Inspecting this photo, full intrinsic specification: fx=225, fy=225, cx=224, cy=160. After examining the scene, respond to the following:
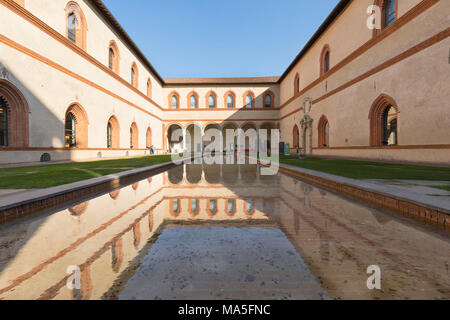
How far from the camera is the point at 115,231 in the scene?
270cm

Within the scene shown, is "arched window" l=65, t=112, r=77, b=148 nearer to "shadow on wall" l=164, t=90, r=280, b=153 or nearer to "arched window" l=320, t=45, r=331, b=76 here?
"shadow on wall" l=164, t=90, r=280, b=153

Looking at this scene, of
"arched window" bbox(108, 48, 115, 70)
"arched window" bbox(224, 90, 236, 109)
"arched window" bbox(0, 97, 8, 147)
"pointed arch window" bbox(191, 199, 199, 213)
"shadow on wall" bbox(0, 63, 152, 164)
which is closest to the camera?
"pointed arch window" bbox(191, 199, 199, 213)

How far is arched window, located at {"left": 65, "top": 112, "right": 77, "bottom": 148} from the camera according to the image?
1418cm

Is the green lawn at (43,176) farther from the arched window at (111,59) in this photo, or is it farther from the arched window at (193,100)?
the arched window at (193,100)

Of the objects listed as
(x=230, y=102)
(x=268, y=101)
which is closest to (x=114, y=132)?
(x=230, y=102)

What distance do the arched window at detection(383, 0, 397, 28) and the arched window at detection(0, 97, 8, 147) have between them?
1920cm

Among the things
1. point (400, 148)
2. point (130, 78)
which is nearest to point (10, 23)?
point (130, 78)

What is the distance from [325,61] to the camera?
18812 mm

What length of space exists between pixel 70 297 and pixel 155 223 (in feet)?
5.08

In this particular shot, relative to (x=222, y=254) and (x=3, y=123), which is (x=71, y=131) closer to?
(x=3, y=123)

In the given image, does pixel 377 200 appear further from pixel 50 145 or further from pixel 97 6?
pixel 97 6

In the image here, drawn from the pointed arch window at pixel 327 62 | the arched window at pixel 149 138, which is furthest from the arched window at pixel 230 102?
the pointed arch window at pixel 327 62

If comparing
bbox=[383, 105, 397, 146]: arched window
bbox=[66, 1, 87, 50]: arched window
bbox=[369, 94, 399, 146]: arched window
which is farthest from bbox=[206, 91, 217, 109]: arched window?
bbox=[383, 105, 397, 146]: arched window

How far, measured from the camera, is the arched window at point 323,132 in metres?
18.5
